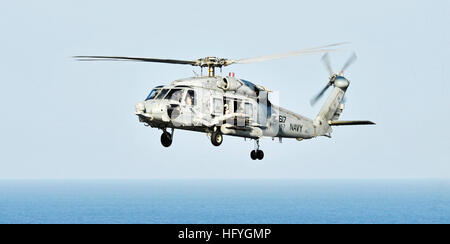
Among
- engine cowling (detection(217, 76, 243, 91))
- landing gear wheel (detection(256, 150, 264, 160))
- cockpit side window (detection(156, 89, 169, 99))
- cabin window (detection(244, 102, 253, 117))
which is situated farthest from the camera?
landing gear wheel (detection(256, 150, 264, 160))

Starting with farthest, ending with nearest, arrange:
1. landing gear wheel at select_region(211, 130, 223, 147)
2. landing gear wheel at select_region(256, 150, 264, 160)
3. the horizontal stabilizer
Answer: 1. landing gear wheel at select_region(256, 150, 264, 160)
2. the horizontal stabilizer
3. landing gear wheel at select_region(211, 130, 223, 147)

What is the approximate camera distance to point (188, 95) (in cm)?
2559

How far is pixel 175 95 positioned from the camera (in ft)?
83.5

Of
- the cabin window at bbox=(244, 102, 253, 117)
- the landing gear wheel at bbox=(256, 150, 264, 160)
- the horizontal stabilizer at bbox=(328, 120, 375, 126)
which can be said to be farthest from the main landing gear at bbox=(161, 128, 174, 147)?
the horizontal stabilizer at bbox=(328, 120, 375, 126)

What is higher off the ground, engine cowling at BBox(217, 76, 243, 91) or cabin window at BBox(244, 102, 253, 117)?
engine cowling at BBox(217, 76, 243, 91)

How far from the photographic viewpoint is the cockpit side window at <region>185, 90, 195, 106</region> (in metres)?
25.5

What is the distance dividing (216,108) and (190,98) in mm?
1386

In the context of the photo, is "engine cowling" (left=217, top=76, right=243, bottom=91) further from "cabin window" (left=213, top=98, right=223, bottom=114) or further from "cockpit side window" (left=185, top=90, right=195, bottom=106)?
"cockpit side window" (left=185, top=90, right=195, bottom=106)

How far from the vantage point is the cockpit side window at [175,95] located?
2533 cm
